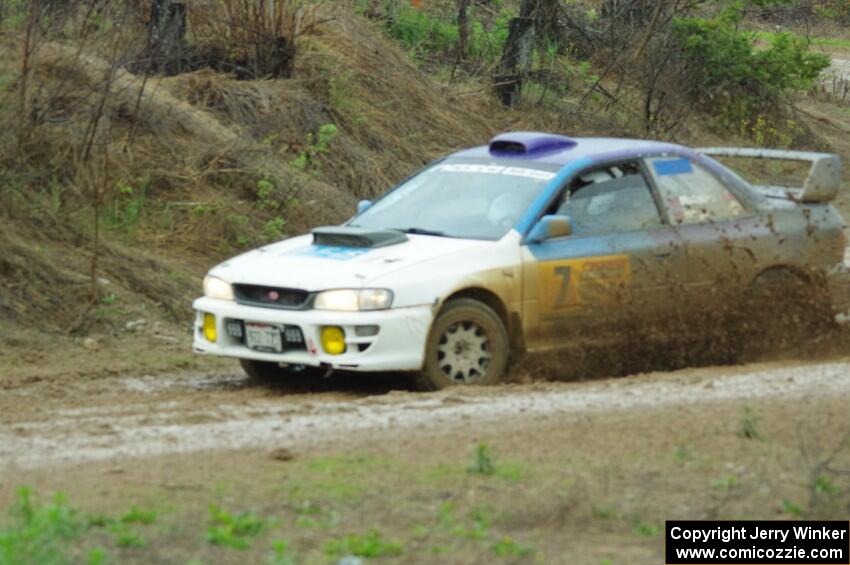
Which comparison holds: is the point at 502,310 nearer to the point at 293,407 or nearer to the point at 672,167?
the point at 293,407

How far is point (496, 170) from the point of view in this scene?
10.2 m

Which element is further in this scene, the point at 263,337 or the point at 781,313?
the point at 781,313

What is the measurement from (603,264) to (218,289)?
2348mm

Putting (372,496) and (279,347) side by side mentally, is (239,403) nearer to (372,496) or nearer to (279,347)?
(279,347)

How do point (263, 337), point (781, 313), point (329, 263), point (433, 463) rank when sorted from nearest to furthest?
1. point (433, 463)
2. point (263, 337)
3. point (329, 263)
4. point (781, 313)

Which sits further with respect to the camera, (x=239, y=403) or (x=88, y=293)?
(x=88, y=293)

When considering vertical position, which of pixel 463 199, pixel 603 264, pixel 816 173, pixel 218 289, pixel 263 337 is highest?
pixel 816 173

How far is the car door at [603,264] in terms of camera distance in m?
9.67

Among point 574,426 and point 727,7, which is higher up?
point 727,7

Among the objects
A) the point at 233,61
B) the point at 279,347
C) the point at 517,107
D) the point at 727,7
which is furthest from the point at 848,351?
the point at 727,7

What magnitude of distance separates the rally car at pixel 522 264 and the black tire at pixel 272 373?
1 cm

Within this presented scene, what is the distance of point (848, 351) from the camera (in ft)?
36.0

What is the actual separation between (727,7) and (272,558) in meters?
18.8
